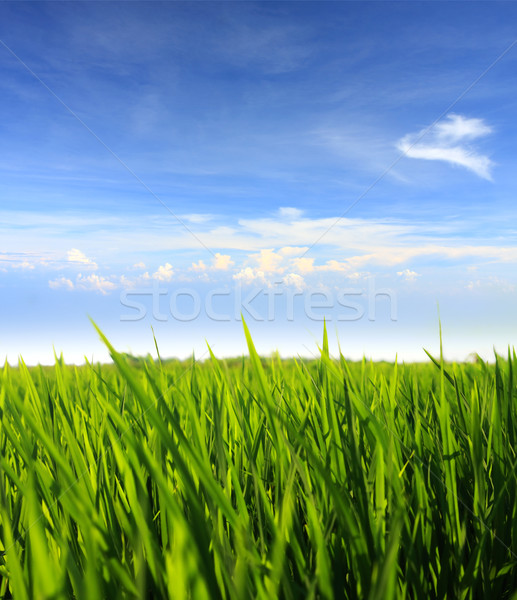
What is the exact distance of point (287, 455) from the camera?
0.78m

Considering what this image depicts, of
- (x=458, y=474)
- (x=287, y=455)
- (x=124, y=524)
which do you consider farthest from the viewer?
(x=458, y=474)

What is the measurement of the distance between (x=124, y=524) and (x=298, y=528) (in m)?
0.27

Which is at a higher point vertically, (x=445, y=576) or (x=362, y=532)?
(x=362, y=532)

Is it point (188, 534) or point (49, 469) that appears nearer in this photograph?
point (188, 534)

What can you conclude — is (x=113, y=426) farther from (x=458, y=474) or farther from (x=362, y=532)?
(x=458, y=474)

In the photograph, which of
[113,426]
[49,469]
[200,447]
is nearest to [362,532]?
[200,447]

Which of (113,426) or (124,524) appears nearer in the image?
(124,524)

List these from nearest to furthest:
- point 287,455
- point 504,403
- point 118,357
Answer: point 118,357
point 287,455
point 504,403

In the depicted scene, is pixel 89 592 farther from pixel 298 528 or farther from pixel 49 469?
pixel 49 469

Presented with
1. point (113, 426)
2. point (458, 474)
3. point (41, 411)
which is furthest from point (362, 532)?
point (41, 411)

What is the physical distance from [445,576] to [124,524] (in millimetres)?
519

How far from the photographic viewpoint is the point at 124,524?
65cm

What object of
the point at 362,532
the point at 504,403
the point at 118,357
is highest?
the point at 118,357

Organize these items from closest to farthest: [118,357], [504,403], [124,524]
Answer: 1. [118,357]
2. [124,524]
3. [504,403]
